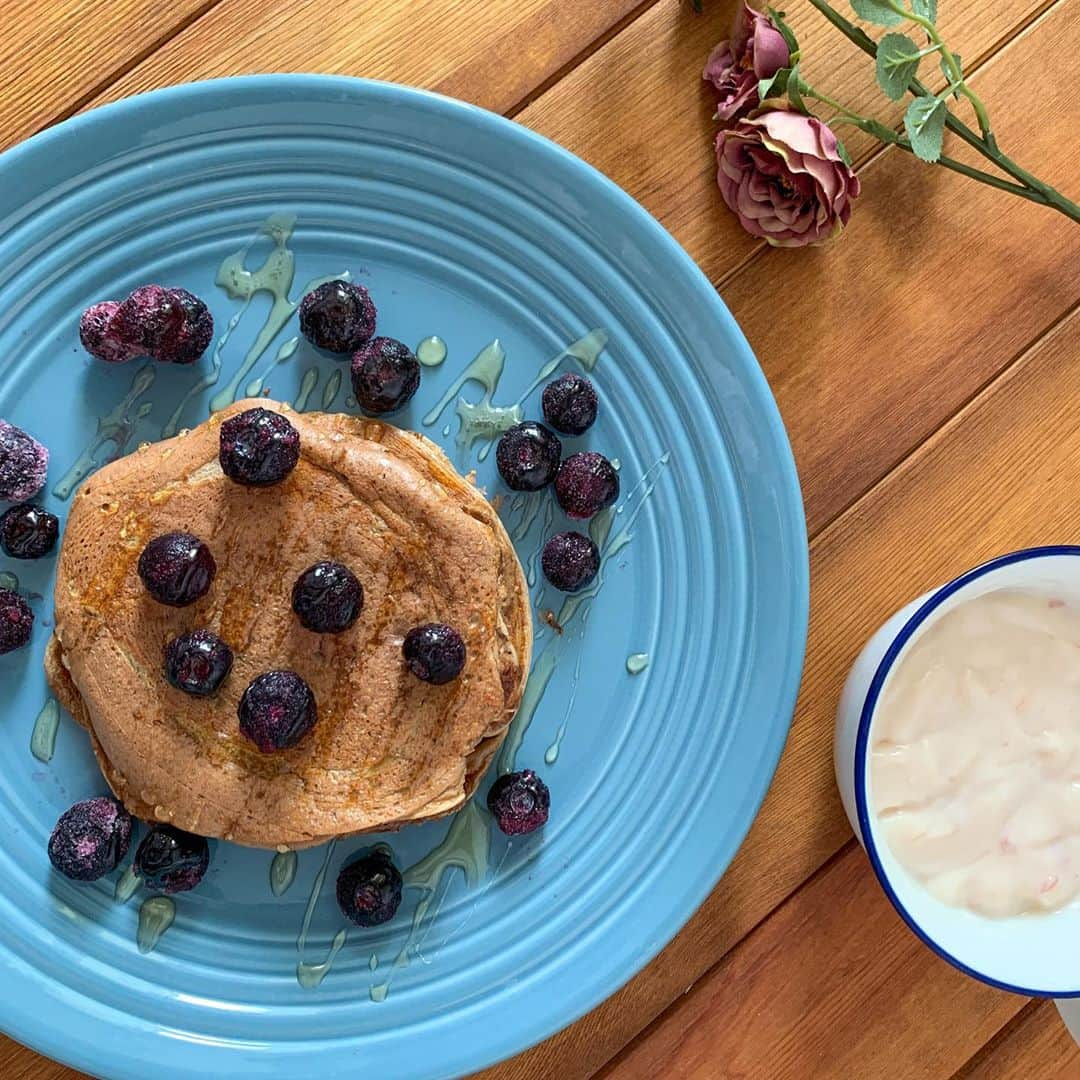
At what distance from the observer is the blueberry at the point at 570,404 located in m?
1.49

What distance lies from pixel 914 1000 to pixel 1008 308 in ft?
3.68

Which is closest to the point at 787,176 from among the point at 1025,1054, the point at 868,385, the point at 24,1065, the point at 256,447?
the point at 868,385

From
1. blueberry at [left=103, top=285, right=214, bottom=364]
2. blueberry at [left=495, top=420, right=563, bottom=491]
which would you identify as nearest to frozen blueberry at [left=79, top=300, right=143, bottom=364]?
blueberry at [left=103, top=285, right=214, bottom=364]

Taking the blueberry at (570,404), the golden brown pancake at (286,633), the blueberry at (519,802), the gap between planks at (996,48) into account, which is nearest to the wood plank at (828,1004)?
the blueberry at (519,802)

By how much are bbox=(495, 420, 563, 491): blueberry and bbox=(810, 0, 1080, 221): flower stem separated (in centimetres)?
73

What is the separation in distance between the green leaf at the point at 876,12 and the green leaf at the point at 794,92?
0.13m

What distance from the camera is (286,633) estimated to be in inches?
56.7

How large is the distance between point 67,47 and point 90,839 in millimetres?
1162

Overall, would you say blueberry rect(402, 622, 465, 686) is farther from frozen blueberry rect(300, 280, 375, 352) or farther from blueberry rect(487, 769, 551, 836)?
frozen blueberry rect(300, 280, 375, 352)

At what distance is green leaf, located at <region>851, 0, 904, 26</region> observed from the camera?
1.36m

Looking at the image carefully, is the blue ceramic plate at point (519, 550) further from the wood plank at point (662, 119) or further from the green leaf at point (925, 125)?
the green leaf at point (925, 125)

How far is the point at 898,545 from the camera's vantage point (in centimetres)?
163

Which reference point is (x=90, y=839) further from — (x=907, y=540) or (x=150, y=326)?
(x=907, y=540)

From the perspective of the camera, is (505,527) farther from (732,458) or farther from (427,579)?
(732,458)
